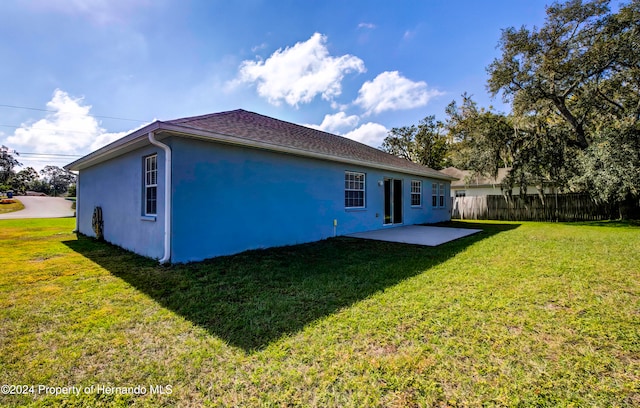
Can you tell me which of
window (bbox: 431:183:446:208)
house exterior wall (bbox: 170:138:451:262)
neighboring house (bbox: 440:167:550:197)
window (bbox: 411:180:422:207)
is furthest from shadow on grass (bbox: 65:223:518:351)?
neighboring house (bbox: 440:167:550:197)

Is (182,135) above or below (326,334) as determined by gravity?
above

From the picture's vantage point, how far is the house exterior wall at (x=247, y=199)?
573cm

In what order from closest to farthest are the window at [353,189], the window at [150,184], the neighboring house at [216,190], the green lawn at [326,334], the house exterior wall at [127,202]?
the green lawn at [326,334]
the neighboring house at [216,190]
the house exterior wall at [127,202]
the window at [150,184]
the window at [353,189]

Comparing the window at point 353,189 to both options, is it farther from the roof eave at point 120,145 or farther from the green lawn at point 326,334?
the roof eave at point 120,145

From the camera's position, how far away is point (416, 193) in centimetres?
1355

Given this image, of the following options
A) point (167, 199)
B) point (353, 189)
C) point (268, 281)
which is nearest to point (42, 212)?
point (167, 199)

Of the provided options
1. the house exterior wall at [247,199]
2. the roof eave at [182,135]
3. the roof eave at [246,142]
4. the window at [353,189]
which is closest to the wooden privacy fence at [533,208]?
the roof eave at [246,142]

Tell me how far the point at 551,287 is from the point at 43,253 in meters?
10.3

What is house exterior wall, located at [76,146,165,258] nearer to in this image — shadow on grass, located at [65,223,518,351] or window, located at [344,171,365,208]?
shadow on grass, located at [65,223,518,351]

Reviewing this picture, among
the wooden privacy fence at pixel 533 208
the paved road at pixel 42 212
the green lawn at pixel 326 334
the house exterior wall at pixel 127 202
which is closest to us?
the green lawn at pixel 326 334

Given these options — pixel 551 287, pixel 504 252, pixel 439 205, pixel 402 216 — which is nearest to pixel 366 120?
pixel 439 205

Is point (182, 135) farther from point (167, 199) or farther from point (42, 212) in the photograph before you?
point (42, 212)

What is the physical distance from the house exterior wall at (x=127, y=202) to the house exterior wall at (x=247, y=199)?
20.9 inches

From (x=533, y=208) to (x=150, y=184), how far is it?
747 inches
